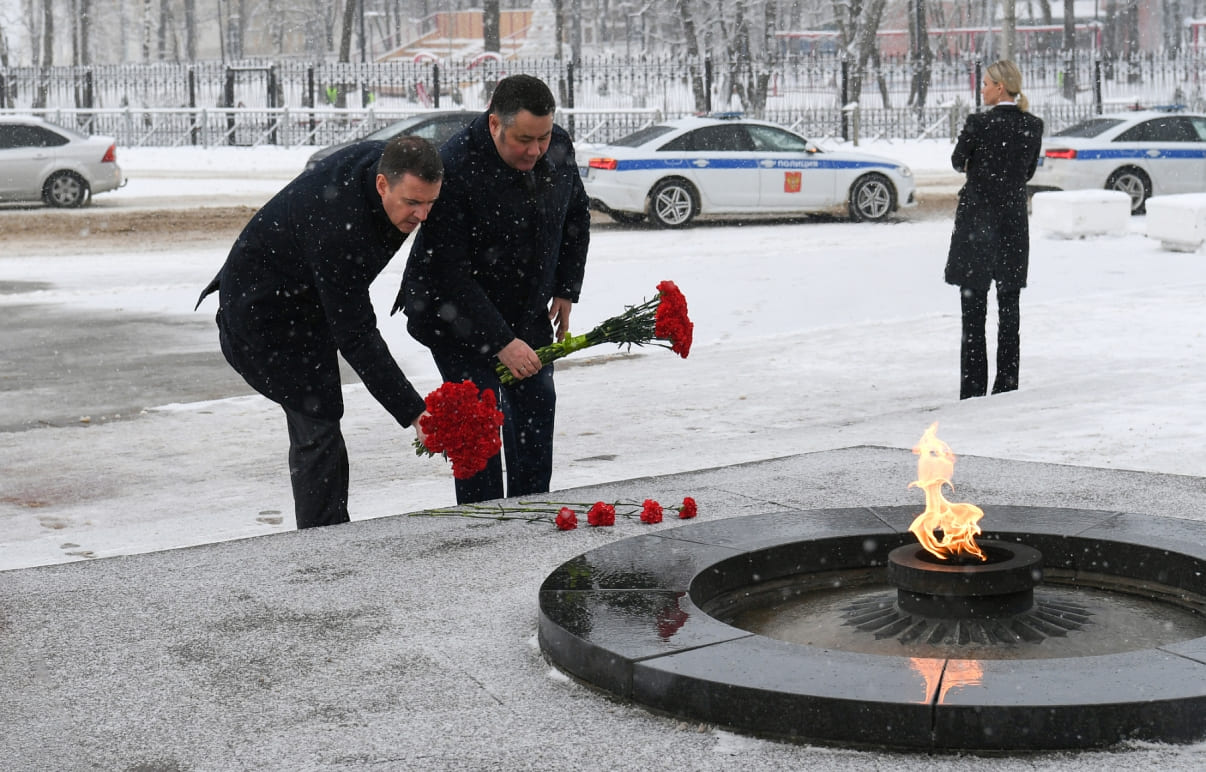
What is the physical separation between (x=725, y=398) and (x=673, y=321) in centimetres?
386

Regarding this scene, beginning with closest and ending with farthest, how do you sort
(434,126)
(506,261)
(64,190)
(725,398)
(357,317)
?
(357,317) < (506,261) < (725,398) < (434,126) < (64,190)

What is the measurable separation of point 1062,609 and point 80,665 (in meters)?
2.52

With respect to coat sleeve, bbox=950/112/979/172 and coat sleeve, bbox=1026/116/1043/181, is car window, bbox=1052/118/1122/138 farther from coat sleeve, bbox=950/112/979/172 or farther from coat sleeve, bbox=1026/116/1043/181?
coat sleeve, bbox=950/112/979/172

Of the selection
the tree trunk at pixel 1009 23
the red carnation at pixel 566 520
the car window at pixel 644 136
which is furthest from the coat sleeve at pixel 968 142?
the tree trunk at pixel 1009 23

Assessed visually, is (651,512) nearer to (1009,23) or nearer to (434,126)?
(434,126)

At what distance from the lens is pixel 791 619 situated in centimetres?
425

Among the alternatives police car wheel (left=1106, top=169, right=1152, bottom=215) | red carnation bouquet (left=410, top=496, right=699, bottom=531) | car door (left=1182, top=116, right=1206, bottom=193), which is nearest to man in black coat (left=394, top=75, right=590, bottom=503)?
red carnation bouquet (left=410, top=496, right=699, bottom=531)

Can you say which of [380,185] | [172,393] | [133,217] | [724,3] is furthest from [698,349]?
[724,3]

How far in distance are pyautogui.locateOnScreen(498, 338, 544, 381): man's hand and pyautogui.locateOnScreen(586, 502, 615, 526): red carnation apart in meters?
0.51

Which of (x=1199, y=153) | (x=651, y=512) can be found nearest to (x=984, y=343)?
(x=651, y=512)

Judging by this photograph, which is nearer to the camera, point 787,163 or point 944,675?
point 944,675

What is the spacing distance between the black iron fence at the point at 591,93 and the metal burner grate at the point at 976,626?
1161 inches

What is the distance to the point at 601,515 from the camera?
5.05 metres

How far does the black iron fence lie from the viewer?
36.7 metres
